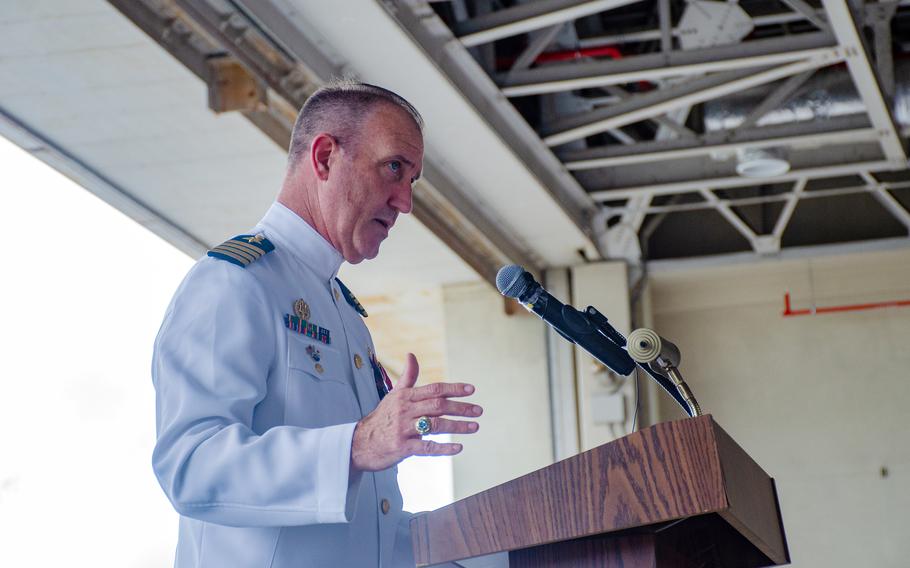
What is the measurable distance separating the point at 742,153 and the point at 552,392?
2543mm

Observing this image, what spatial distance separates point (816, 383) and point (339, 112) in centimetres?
808

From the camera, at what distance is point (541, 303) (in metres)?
1.86

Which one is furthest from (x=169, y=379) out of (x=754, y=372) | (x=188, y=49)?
(x=754, y=372)

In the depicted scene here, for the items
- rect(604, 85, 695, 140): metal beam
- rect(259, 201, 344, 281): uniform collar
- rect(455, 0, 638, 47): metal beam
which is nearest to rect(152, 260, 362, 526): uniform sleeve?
rect(259, 201, 344, 281): uniform collar

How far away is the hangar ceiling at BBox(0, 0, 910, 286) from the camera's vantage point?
5.43 meters

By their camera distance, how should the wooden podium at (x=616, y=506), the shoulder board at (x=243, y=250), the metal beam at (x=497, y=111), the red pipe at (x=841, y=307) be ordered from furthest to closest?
the red pipe at (x=841, y=307)
the metal beam at (x=497, y=111)
the shoulder board at (x=243, y=250)
the wooden podium at (x=616, y=506)

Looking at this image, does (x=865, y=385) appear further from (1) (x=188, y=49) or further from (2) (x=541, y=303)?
(2) (x=541, y=303)

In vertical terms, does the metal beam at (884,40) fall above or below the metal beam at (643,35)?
below

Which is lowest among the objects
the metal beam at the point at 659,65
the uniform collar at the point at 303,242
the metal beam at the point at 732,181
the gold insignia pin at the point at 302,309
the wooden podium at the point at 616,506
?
the wooden podium at the point at 616,506

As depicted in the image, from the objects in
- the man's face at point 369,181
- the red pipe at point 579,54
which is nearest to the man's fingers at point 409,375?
the man's face at point 369,181

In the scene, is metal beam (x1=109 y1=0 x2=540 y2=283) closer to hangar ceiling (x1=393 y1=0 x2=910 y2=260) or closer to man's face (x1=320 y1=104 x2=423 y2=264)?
hangar ceiling (x1=393 y1=0 x2=910 y2=260)

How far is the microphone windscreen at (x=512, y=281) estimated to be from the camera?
189 centimetres

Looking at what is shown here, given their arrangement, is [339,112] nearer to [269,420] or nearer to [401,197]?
[401,197]

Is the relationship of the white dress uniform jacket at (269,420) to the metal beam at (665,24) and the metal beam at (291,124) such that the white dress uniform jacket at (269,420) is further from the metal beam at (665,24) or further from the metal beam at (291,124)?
the metal beam at (665,24)
